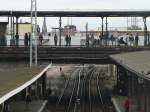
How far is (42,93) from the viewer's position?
52750mm

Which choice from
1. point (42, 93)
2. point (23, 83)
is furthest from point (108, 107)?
point (23, 83)

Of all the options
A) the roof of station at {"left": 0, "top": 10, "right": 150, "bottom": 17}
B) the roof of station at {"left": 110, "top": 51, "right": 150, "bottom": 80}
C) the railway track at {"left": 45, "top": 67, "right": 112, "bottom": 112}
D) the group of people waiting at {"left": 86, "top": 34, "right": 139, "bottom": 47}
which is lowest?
the railway track at {"left": 45, "top": 67, "right": 112, "bottom": 112}

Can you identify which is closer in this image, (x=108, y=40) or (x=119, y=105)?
(x=119, y=105)

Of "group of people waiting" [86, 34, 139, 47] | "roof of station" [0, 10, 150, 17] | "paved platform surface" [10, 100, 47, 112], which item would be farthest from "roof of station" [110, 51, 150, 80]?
"paved platform surface" [10, 100, 47, 112]

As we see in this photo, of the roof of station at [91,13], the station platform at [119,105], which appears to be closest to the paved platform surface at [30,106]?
the station platform at [119,105]

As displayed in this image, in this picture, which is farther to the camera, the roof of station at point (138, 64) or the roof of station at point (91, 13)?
the roof of station at point (91, 13)

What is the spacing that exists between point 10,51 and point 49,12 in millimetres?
5885

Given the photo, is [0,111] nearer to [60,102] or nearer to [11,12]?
[60,102]

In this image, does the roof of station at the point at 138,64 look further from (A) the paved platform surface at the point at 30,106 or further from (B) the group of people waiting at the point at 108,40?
(A) the paved platform surface at the point at 30,106

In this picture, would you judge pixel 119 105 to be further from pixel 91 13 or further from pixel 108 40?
pixel 108 40

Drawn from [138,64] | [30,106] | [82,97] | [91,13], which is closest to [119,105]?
[138,64]

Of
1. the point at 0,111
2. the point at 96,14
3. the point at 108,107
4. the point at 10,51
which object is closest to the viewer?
the point at 0,111

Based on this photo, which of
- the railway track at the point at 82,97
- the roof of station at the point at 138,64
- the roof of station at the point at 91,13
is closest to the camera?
the roof of station at the point at 138,64

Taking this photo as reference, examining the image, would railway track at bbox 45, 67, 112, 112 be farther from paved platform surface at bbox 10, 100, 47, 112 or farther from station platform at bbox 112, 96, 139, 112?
paved platform surface at bbox 10, 100, 47, 112
